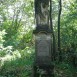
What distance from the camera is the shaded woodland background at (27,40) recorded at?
1077cm

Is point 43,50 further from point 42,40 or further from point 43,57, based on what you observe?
Result: point 42,40

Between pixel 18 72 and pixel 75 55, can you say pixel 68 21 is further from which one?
pixel 18 72

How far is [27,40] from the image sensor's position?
22.2 metres

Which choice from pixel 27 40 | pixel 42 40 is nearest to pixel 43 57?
pixel 42 40

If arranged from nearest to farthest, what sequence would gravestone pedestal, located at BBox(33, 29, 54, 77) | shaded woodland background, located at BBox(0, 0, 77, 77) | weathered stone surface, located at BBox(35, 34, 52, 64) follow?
gravestone pedestal, located at BBox(33, 29, 54, 77)
weathered stone surface, located at BBox(35, 34, 52, 64)
shaded woodland background, located at BBox(0, 0, 77, 77)

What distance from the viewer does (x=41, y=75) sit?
356 inches

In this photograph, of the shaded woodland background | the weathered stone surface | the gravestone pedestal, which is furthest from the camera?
the shaded woodland background

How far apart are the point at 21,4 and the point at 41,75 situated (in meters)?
14.2

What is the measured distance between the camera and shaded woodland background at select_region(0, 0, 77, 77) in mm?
10773

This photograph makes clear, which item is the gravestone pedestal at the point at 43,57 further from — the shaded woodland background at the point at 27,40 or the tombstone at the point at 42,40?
the shaded woodland background at the point at 27,40

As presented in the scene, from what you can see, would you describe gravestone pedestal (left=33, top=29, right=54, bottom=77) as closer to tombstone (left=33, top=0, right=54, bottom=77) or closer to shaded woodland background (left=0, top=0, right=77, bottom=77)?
tombstone (left=33, top=0, right=54, bottom=77)

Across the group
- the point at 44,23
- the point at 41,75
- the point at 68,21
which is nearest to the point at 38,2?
the point at 44,23

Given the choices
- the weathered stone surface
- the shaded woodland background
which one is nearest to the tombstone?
the weathered stone surface

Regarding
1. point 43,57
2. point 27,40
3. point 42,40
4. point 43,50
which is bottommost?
point 27,40
